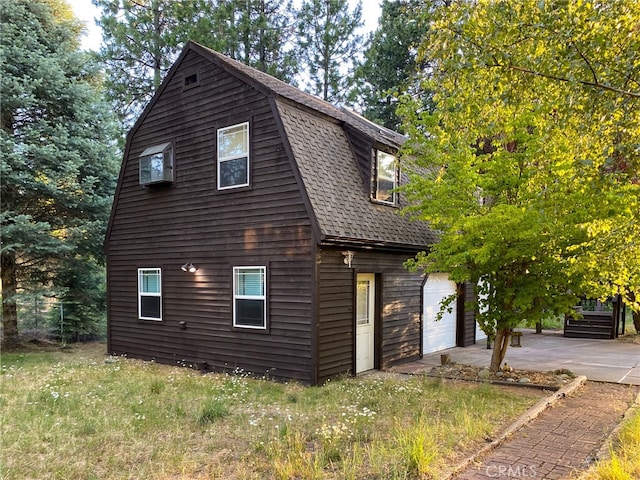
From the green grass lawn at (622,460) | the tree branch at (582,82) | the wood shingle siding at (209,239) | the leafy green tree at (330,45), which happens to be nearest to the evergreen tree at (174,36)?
the leafy green tree at (330,45)

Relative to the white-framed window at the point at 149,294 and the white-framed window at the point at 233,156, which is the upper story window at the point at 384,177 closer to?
the white-framed window at the point at 233,156

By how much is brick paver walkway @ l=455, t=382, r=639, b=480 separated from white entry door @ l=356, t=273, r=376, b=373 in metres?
3.65

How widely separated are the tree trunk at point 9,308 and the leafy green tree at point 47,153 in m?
A: 0.02

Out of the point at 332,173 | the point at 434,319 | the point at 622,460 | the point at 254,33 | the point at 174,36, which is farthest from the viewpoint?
the point at 254,33

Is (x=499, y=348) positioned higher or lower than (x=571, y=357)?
higher

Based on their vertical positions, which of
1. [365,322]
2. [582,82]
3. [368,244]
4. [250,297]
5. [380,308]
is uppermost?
[582,82]

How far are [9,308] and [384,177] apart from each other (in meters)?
11.0

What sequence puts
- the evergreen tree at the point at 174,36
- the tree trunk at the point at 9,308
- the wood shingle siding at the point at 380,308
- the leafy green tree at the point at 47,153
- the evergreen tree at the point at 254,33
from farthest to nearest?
the evergreen tree at the point at 174,36 < the evergreen tree at the point at 254,33 < the tree trunk at the point at 9,308 < the leafy green tree at the point at 47,153 < the wood shingle siding at the point at 380,308

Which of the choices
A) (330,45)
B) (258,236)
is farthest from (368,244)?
(330,45)

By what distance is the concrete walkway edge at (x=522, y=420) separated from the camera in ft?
14.4

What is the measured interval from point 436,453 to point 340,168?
238 inches

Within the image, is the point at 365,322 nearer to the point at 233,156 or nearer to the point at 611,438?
the point at 233,156

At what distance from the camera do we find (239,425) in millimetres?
5859

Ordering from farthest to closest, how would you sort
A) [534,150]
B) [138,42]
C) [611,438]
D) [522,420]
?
[138,42] → [534,150] → [522,420] → [611,438]
